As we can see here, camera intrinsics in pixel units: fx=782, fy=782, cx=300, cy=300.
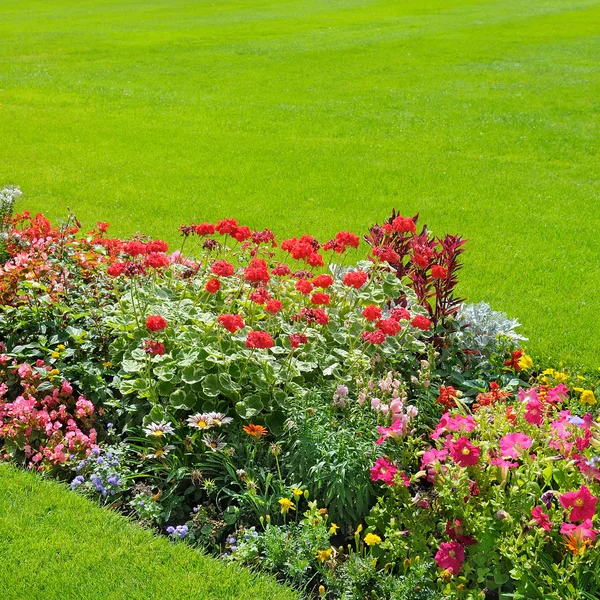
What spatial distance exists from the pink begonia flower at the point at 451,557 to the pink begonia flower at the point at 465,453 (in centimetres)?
33

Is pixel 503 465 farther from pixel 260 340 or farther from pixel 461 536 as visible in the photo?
pixel 260 340

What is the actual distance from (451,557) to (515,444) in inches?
21.0

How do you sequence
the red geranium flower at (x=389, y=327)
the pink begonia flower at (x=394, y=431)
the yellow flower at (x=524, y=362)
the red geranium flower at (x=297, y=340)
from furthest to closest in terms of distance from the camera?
the yellow flower at (x=524, y=362) < the red geranium flower at (x=297, y=340) < the red geranium flower at (x=389, y=327) < the pink begonia flower at (x=394, y=431)

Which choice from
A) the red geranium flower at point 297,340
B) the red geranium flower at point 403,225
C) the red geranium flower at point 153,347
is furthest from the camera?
the red geranium flower at point 403,225

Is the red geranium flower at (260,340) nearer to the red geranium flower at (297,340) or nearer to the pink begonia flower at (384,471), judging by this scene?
the red geranium flower at (297,340)

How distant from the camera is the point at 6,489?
388 cm

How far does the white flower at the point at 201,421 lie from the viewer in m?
3.79

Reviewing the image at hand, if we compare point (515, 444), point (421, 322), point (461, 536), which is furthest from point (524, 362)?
point (461, 536)

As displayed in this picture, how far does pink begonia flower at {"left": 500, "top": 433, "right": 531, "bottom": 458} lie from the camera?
326cm

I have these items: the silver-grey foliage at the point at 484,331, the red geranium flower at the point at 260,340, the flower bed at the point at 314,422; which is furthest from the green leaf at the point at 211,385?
the silver-grey foliage at the point at 484,331

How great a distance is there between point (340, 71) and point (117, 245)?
13.6 m

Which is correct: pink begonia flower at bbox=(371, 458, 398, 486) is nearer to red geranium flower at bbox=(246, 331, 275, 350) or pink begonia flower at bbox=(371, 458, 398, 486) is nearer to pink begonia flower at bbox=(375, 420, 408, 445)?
pink begonia flower at bbox=(375, 420, 408, 445)

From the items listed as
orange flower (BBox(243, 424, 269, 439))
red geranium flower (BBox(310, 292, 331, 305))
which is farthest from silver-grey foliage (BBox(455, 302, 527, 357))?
orange flower (BBox(243, 424, 269, 439))

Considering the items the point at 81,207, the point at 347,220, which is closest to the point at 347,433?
the point at 347,220
